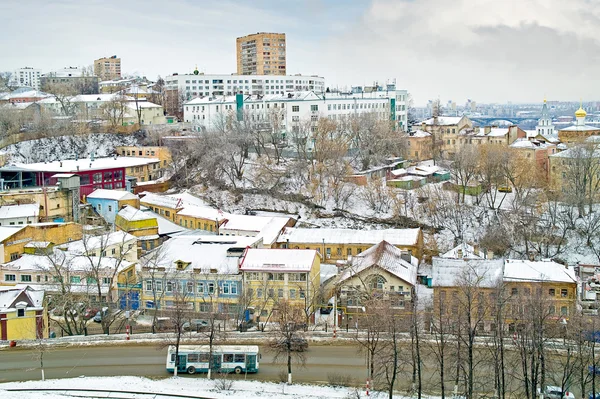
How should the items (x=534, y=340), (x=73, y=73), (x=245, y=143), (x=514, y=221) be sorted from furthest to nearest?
1. (x=73, y=73)
2. (x=245, y=143)
3. (x=514, y=221)
4. (x=534, y=340)

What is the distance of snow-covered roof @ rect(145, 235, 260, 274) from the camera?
23734 millimetres

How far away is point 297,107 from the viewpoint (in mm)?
47312

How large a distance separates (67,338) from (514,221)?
21.3m

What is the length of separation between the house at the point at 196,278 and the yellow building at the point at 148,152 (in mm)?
18872

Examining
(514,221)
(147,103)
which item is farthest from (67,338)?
(147,103)

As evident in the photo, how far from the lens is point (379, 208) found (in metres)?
35.1

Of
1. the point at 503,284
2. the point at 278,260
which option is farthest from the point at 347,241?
the point at 503,284

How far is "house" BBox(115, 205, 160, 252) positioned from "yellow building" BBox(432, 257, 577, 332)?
1273 cm

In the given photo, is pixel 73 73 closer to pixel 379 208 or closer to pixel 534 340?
pixel 379 208

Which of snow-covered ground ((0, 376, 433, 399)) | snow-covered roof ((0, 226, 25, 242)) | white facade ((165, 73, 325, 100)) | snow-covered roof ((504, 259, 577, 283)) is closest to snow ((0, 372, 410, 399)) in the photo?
snow-covered ground ((0, 376, 433, 399))

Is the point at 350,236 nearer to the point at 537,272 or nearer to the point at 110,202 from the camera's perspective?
the point at 537,272

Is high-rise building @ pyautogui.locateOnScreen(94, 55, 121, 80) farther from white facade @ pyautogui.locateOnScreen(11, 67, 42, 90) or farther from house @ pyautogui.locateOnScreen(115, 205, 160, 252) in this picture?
house @ pyautogui.locateOnScreen(115, 205, 160, 252)

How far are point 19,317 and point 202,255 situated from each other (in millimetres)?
6586

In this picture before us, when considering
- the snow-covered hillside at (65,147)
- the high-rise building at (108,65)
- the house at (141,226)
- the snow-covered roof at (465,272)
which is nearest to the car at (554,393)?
the snow-covered roof at (465,272)
